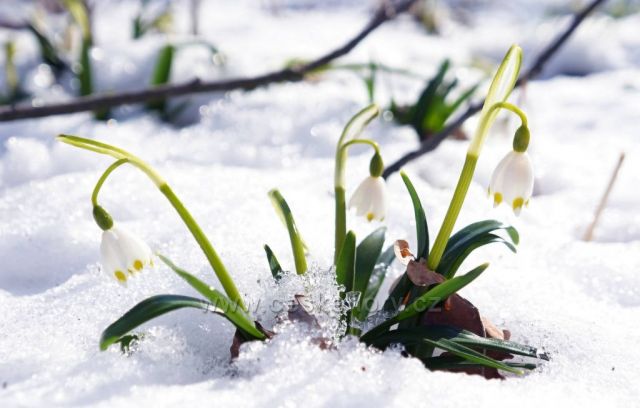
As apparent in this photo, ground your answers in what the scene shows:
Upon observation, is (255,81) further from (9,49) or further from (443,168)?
(9,49)

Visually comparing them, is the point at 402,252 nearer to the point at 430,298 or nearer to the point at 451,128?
the point at 430,298

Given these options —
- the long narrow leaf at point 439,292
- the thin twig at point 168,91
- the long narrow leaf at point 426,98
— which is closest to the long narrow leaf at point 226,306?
the long narrow leaf at point 439,292

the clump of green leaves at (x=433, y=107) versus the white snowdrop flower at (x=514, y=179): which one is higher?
the white snowdrop flower at (x=514, y=179)

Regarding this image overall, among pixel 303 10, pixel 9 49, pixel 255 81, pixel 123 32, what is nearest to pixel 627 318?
pixel 255 81

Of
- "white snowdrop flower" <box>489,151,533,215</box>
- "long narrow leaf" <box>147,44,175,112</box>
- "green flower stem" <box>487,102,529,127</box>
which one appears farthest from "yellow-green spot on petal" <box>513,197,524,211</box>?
"long narrow leaf" <box>147,44,175,112</box>

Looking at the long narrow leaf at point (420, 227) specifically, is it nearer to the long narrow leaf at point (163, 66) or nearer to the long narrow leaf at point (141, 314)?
the long narrow leaf at point (141, 314)

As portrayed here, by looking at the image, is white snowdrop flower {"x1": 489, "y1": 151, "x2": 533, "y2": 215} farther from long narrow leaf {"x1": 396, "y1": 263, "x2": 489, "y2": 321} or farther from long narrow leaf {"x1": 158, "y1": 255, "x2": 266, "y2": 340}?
long narrow leaf {"x1": 158, "y1": 255, "x2": 266, "y2": 340}
